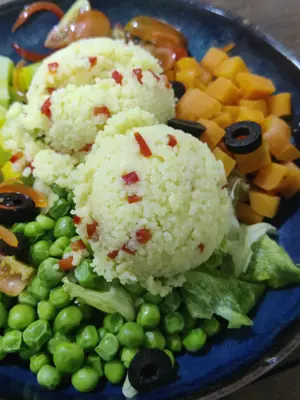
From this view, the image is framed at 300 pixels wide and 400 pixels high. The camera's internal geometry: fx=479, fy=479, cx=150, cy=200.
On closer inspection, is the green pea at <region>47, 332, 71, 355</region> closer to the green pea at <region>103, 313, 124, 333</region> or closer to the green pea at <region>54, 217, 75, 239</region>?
the green pea at <region>103, 313, 124, 333</region>

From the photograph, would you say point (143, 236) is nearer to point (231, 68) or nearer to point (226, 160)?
point (226, 160)

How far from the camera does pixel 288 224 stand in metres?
2.64

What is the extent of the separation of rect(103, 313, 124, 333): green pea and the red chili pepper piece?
2357 mm

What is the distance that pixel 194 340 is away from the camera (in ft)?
7.09

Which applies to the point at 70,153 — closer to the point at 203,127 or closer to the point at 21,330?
the point at 203,127

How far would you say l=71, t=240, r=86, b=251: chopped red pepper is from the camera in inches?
90.0

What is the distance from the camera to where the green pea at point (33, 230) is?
2.37m

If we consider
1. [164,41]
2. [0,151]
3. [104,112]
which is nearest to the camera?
[104,112]

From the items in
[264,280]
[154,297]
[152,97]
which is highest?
[152,97]

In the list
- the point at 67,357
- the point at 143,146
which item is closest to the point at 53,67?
the point at 143,146

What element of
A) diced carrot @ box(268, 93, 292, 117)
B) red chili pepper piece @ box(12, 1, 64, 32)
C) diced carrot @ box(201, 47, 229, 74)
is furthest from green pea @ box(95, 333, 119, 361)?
red chili pepper piece @ box(12, 1, 64, 32)

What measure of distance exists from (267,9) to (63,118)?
2.65 metres

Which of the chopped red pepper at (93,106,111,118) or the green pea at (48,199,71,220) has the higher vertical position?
the chopped red pepper at (93,106,111,118)

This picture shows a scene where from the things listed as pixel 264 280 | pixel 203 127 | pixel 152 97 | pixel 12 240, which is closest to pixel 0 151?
pixel 12 240
